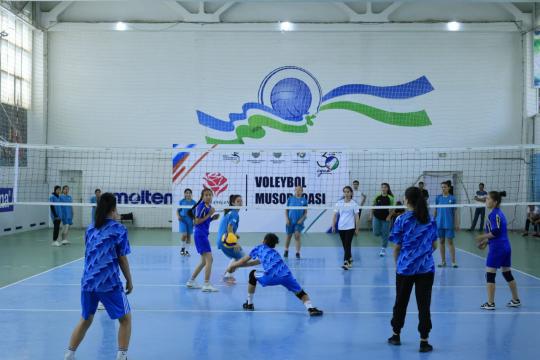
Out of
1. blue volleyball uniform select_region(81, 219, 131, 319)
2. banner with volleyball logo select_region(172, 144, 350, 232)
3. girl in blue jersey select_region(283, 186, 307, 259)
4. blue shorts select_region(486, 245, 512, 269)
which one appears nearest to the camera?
blue volleyball uniform select_region(81, 219, 131, 319)

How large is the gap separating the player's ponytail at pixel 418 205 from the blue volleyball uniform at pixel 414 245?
0.05 meters

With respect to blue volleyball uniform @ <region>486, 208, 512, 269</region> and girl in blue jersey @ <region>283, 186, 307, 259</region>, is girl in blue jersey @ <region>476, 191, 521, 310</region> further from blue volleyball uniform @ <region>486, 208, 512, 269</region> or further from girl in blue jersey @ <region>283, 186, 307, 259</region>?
girl in blue jersey @ <region>283, 186, 307, 259</region>

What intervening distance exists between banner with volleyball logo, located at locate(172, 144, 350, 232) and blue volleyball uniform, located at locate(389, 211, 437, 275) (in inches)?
542

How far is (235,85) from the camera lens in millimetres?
21797

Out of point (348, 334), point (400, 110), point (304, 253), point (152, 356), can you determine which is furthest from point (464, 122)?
point (152, 356)

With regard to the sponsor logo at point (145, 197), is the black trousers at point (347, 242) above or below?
below

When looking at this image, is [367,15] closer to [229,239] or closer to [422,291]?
[229,239]

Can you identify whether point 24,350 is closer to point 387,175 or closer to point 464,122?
point 387,175

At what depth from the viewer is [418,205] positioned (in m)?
6.22

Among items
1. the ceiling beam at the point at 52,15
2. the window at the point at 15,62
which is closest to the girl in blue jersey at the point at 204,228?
the window at the point at 15,62

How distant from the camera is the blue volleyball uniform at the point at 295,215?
45.7ft

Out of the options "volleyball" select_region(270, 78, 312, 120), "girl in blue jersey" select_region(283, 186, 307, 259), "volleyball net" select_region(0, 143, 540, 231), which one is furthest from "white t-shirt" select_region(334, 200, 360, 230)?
"volleyball" select_region(270, 78, 312, 120)

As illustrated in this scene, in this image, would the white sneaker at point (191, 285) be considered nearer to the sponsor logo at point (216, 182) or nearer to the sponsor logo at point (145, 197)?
the sponsor logo at point (216, 182)

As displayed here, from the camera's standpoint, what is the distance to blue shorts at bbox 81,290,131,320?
214 inches
